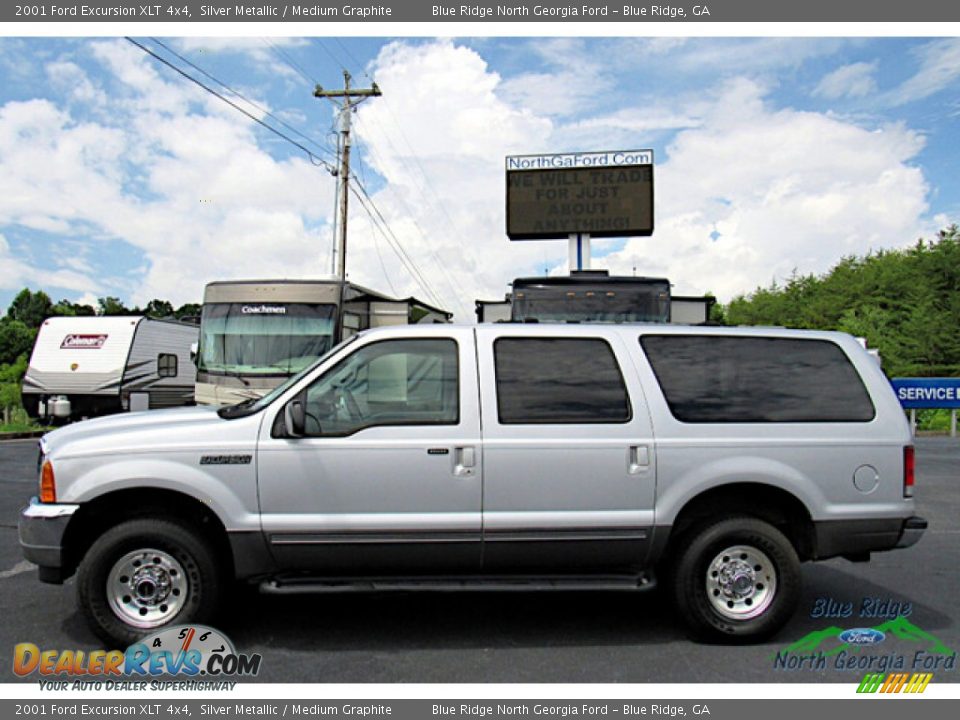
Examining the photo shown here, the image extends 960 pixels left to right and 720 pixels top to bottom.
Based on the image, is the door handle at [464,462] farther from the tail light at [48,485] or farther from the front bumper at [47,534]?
the tail light at [48,485]

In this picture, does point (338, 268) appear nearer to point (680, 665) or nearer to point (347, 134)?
point (347, 134)

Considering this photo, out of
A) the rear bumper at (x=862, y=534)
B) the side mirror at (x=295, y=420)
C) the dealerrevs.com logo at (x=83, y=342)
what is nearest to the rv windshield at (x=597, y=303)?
the rear bumper at (x=862, y=534)

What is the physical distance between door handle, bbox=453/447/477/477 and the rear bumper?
7.16 feet

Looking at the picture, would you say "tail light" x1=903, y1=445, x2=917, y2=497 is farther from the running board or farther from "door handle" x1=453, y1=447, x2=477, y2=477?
"door handle" x1=453, y1=447, x2=477, y2=477

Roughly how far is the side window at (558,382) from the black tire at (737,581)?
947mm

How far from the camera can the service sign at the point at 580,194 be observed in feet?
57.7

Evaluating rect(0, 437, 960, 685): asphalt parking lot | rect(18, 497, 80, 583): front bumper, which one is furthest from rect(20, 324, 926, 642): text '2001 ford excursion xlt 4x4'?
rect(0, 437, 960, 685): asphalt parking lot

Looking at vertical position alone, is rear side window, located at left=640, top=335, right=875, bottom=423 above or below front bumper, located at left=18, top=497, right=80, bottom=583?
above

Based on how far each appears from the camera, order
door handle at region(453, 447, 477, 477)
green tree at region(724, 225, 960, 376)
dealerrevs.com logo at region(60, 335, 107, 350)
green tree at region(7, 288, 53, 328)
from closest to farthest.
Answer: door handle at region(453, 447, 477, 477) → dealerrevs.com logo at region(60, 335, 107, 350) → green tree at region(724, 225, 960, 376) → green tree at region(7, 288, 53, 328)

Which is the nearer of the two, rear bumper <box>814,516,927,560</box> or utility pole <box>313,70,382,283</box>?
rear bumper <box>814,516,927,560</box>

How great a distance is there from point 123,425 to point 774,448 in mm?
3986

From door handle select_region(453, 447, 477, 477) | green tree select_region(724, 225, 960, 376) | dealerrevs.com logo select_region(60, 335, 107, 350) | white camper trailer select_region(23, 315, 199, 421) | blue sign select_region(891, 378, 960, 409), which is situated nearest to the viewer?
door handle select_region(453, 447, 477, 477)

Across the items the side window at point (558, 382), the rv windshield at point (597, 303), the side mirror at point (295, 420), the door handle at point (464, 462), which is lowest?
the door handle at point (464, 462)

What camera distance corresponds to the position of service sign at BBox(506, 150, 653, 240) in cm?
1758
